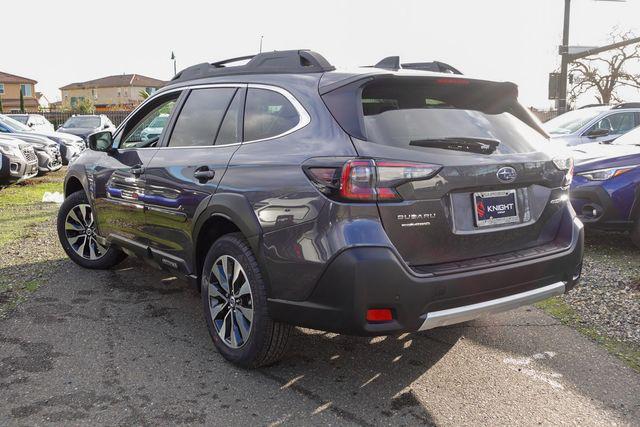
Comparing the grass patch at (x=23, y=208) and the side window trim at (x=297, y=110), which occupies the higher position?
the side window trim at (x=297, y=110)

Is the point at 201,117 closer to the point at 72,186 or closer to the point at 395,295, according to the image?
the point at 395,295

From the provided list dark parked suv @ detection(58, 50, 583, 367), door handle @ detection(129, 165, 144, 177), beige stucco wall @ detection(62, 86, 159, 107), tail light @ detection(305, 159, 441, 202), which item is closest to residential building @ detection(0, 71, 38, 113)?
beige stucco wall @ detection(62, 86, 159, 107)

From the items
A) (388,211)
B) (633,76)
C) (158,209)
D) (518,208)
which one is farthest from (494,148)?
(633,76)

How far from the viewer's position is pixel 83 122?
21.6 m

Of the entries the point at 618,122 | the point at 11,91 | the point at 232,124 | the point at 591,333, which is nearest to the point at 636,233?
the point at 591,333

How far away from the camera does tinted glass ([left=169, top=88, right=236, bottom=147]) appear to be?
383 centimetres

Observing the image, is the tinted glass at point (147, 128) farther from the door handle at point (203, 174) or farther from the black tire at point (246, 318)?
the black tire at point (246, 318)

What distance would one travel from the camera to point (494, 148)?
3182 millimetres

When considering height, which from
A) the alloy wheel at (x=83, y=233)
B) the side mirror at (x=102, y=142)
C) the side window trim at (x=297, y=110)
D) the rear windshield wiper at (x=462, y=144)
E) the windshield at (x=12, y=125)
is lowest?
the alloy wheel at (x=83, y=233)

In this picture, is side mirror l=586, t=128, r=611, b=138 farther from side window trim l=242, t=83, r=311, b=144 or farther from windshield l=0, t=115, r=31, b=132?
windshield l=0, t=115, r=31, b=132

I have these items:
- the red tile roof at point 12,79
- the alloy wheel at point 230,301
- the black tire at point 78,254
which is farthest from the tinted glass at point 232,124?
the red tile roof at point 12,79

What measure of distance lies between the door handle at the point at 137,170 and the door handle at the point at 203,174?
820mm

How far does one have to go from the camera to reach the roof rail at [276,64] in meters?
3.38

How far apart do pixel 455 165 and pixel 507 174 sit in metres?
0.37
